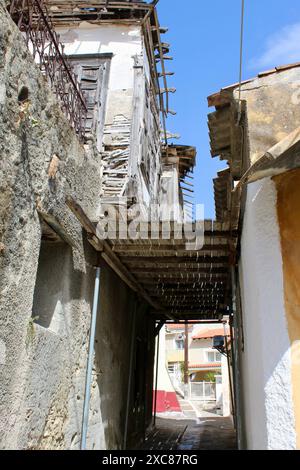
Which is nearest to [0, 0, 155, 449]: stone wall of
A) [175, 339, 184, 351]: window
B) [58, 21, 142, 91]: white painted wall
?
[58, 21, 142, 91]: white painted wall

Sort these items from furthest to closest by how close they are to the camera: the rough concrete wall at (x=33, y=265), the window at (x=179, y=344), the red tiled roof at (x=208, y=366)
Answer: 1. the window at (x=179, y=344)
2. the red tiled roof at (x=208, y=366)
3. the rough concrete wall at (x=33, y=265)

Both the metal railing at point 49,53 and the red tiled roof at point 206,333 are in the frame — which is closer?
the metal railing at point 49,53

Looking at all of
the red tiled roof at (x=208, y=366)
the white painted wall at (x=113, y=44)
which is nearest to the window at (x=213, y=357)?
the red tiled roof at (x=208, y=366)

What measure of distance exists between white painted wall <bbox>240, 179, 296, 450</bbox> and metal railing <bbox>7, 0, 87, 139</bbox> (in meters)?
2.92

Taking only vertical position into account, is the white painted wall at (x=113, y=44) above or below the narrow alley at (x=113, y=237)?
above

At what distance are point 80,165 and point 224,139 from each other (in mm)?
2020

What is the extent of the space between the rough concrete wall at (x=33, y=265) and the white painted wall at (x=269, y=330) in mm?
2042

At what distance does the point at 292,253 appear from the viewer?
302cm

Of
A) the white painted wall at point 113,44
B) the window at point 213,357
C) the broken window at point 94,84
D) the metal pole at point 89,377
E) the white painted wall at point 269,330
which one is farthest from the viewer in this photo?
the window at point 213,357

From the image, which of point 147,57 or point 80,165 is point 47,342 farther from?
point 147,57

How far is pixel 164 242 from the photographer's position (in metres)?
5.13

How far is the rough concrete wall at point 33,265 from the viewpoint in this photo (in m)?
3.39

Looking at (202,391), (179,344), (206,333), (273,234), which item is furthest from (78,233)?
(179,344)

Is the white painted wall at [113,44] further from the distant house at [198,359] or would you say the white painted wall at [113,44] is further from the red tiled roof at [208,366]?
the red tiled roof at [208,366]
